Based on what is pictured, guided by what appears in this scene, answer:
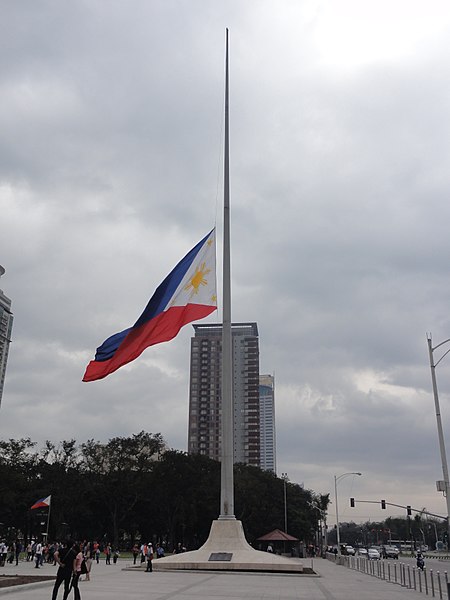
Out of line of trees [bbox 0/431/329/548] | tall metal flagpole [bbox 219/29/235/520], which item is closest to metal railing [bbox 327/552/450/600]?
tall metal flagpole [bbox 219/29/235/520]

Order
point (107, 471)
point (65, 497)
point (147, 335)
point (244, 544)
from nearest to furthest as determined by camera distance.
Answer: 1. point (147, 335)
2. point (244, 544)
3. point (65, 497)
4. point (107, 471)

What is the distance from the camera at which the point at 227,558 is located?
30.5m

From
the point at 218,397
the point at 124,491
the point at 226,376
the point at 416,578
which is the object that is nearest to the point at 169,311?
the point at 226,376

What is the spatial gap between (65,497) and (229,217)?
47.6 meters

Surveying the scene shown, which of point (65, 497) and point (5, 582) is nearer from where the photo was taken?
point (5, 582)

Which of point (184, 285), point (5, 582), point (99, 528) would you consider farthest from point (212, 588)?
point (99, 528)

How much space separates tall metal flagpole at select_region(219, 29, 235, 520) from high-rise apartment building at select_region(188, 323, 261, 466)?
117060 mm

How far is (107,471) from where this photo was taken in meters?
77.1

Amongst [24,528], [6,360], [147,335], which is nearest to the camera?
[147,335]

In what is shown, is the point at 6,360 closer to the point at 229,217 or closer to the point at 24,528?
the point at 24,528

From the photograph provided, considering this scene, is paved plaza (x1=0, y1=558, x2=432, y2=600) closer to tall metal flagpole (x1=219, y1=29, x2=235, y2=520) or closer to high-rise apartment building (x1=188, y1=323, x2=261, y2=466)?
tall metal flagpole (x1=219, y1=29, x2=235, y2=520)

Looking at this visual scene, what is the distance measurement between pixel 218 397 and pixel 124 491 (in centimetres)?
8413

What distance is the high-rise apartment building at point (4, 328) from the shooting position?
392 feet

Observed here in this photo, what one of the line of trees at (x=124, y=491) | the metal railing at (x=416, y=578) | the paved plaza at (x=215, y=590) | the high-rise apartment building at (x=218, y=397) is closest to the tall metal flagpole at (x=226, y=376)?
the paved plaza at (x=215, y=590)
